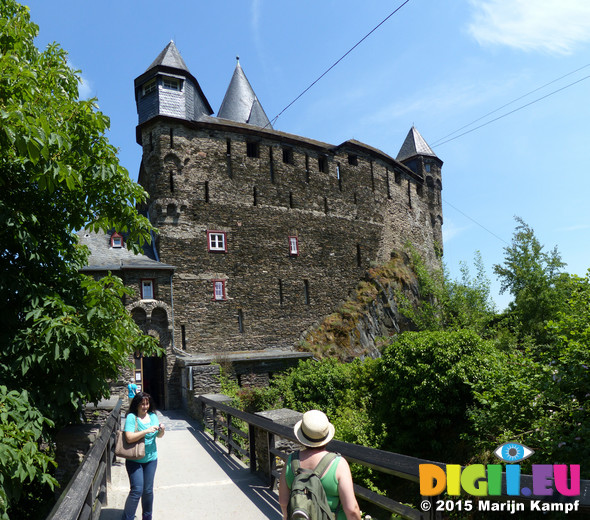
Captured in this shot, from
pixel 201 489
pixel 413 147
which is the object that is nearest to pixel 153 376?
pixel 201 489

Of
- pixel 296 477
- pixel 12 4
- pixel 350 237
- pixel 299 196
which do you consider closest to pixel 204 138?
pixel 299 196

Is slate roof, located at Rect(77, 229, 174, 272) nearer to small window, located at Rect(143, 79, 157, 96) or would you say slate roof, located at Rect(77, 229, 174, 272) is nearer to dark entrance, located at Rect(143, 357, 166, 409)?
dark entrance, located at Rect(143, 357, 166, 409)

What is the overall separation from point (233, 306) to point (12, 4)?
18389 mm

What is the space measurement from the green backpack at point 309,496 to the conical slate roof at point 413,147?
1572 inches

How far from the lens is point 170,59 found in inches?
966

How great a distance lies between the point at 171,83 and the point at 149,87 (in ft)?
4.09

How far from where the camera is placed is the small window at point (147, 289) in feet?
67.8

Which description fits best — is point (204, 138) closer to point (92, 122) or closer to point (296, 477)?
point (92, 122)

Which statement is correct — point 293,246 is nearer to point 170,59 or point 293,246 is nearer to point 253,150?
point 253,150

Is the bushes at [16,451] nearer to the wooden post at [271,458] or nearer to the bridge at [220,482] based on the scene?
the bridge at [220,482]

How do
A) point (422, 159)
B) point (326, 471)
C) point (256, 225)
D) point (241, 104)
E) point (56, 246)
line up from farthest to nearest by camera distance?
1. point (422, 159)
2. point (241, 104)
3. point (256, 225)
4. point (56, 246)
5. point (326, 471)

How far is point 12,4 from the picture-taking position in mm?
6215

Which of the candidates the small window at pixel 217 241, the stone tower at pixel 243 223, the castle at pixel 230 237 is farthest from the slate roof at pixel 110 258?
the small window at pixel 217 241

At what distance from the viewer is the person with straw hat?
2631 mm
